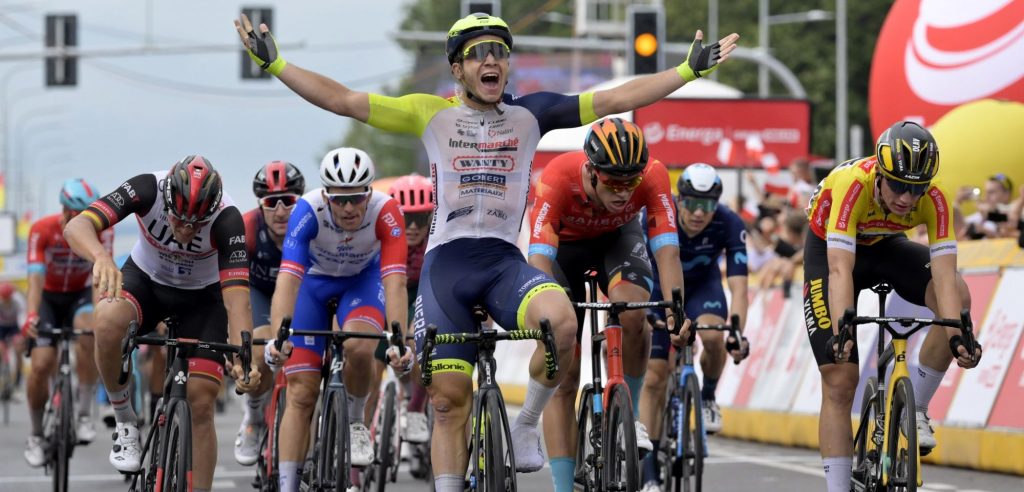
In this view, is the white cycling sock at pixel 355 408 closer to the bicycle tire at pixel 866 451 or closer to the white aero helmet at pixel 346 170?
the white aero helmet at pixel 346 170

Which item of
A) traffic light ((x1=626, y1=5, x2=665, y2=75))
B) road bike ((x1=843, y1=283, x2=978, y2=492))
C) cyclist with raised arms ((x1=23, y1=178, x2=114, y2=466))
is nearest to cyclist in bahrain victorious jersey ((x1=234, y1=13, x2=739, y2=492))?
road bike ((x1=843, y1=283, x2=978, y2=492))

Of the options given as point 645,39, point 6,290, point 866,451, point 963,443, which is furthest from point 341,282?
point 6,290

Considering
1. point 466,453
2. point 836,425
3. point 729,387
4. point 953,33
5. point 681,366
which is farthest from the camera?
point 953,33

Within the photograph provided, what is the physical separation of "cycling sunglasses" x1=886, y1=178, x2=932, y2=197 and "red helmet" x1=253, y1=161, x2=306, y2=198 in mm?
4470

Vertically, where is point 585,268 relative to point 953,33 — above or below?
below

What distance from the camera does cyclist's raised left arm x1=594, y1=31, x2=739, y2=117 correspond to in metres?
8.65

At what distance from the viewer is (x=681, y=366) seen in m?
12.0

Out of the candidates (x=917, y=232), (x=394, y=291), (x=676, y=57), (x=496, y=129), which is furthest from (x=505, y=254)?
(x=676, y=57)

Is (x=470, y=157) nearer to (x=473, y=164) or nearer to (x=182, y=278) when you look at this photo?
(x=473, y=164)

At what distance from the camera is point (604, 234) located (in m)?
10.4

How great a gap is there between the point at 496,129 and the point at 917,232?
31.5ft

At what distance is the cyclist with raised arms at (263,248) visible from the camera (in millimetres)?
12086

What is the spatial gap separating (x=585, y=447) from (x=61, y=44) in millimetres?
24971

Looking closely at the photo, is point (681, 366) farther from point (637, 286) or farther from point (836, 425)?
point (836, 425)
